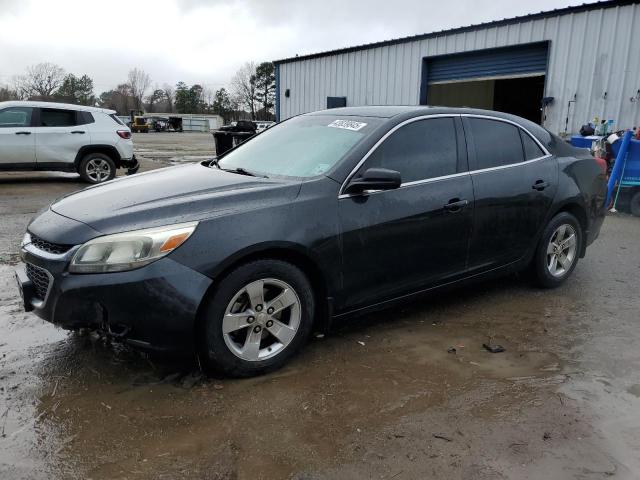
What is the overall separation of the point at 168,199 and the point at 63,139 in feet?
30.1

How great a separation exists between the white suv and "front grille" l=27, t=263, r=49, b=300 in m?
8.88

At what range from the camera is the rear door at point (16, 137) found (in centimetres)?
1055

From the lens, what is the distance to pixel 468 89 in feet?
61.4

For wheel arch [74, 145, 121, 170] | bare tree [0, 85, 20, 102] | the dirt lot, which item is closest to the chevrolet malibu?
the dirt lot

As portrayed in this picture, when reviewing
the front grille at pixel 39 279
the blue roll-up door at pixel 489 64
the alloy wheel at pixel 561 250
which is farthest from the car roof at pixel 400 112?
the blue roll-up door at pixel 489 64

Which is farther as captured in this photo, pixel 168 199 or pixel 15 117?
pixel 15 117

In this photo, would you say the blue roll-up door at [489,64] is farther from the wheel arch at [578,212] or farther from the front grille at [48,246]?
the front grille at [48,246]

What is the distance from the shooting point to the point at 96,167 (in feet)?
37.7

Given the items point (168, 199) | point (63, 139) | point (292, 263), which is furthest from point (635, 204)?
point (63, 139)

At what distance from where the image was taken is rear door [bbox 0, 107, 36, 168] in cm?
1055

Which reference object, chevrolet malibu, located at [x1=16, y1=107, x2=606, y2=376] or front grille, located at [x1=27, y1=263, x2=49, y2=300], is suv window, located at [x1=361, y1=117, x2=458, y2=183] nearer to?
chevrolet malibu, located at [x1=16, y1=107, x2=606, y2=376]

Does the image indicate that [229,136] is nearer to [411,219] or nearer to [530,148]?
[530,148]

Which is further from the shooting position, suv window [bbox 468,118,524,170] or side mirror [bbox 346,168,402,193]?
suv window [bbox 468,118,524,170]

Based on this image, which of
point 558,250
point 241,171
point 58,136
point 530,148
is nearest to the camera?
point 241,171
